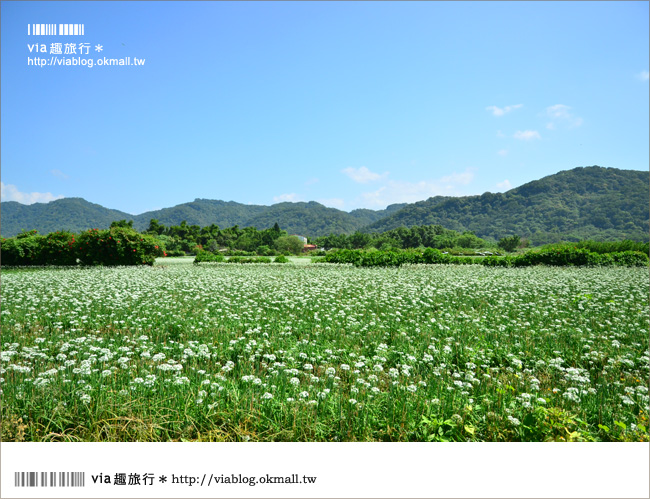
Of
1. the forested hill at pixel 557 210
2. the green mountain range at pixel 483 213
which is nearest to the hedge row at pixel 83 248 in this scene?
the green mountain range at pixel 483 213

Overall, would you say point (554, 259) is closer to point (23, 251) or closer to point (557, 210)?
point (23, 251)

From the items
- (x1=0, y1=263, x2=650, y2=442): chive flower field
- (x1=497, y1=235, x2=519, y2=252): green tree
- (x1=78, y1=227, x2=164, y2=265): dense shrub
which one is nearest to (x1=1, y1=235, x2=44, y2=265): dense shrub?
(x1=78, y1=227, x2=164, y2=265): dense shrub

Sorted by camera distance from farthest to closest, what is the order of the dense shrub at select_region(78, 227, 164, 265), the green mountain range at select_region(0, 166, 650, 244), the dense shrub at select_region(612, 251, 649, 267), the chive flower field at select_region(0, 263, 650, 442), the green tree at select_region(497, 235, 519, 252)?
1. the green tree at select_region(497, 235, 519, 252)
2. the green mountain range at select_region(0, 166, 650, 244)
3. the dense shrub at select_region(612, 251, 649, 267)
4. the dense shrub at select_region(78, 227, 164, 265)
5. the chive flower field at select_region(0, 263, 650, 442)

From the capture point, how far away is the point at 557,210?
2040 inches

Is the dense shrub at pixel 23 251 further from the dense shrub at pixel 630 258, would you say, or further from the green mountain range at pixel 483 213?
the dense shrub at pixel 630 258

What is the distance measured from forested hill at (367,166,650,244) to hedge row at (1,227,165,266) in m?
26.8

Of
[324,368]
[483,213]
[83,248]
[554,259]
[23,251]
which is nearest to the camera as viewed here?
[324,368]

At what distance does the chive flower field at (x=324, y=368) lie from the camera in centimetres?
252

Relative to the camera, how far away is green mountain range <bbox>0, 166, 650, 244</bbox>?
26109 mm

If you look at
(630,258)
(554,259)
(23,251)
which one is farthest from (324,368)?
(630,258)

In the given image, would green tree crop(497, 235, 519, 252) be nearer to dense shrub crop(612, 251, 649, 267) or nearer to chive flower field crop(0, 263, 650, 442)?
dense shrub crop(612, 251, 649, 267)

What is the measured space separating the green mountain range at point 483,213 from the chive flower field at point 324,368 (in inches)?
62.5

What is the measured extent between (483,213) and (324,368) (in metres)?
73.6

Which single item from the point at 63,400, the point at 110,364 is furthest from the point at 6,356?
the point at 63,400
